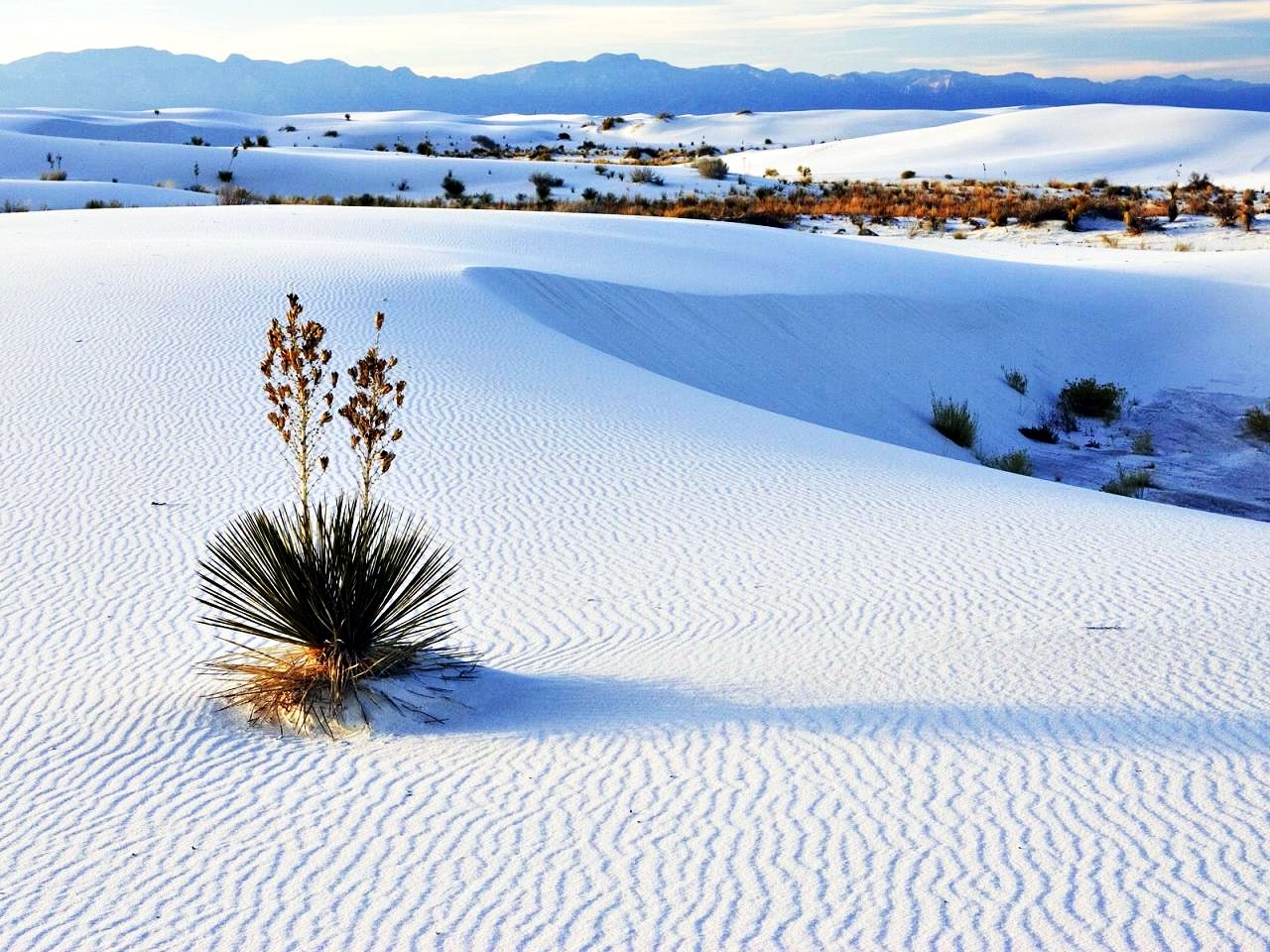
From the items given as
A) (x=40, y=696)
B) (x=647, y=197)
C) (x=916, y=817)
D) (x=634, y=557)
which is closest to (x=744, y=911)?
(x=916, y=817)

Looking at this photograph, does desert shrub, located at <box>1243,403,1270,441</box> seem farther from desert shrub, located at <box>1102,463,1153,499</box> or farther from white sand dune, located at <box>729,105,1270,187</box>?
white sand dune, located at <box>729,105,1270,187</box>

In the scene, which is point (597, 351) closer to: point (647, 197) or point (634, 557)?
point (634, 557)

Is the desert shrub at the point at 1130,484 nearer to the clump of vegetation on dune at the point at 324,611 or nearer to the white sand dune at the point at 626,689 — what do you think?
the white sand dune at the point at 626,689

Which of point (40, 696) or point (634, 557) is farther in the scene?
point (634, 557)

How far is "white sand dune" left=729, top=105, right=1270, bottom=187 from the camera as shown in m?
51.0

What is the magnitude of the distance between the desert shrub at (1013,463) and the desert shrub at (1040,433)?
4.77 feet

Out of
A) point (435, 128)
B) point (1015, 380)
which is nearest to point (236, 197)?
point (1015, 380)

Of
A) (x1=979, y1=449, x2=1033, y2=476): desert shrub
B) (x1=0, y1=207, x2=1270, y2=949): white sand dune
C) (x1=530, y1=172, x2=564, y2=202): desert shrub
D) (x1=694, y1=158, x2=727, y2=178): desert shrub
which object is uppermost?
(x1=694, y1=158, x2=727, y2=178): desert shrub

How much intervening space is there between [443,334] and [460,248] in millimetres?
4848

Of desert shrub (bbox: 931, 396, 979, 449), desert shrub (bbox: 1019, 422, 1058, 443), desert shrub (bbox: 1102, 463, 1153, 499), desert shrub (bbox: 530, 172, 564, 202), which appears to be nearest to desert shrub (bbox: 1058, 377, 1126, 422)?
desert shrub (bbox: 1019, 422, 1058, 443)

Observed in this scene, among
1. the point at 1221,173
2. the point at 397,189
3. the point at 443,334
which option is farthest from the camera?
the point at 1221,173

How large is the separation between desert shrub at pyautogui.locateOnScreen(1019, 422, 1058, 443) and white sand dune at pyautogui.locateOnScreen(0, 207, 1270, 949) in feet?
15.2

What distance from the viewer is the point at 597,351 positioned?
12273 millimetres

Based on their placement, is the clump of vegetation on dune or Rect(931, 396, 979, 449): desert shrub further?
Rect(931, 396, 979, 449): desert shrub
